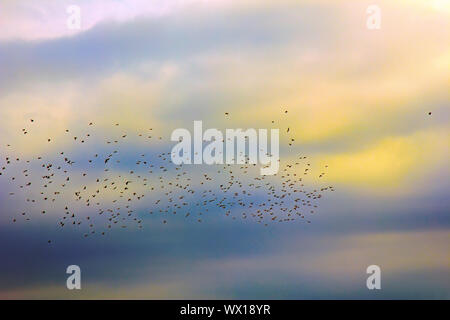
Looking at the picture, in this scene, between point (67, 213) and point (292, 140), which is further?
point (67, 213)

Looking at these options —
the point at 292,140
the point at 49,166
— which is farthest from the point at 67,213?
the point at 292,140
